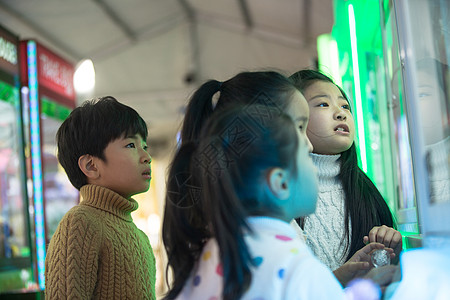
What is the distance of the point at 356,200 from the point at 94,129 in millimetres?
651

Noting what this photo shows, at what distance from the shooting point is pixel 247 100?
85 centimetres

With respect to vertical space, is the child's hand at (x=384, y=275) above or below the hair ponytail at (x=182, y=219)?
below

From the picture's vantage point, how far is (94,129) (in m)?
1.32

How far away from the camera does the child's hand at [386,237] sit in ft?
3.25

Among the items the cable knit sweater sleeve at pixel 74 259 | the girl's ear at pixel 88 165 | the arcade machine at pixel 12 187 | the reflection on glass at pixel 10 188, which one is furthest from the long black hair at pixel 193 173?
the reflection on glass at pixel 10 188

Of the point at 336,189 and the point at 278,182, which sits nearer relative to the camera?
the point at 278,182

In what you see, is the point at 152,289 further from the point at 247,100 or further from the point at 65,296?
the point at 247,100

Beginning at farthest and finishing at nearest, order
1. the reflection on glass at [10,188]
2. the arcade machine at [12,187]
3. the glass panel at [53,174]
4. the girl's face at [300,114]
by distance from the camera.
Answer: the glass panel at [53,174] < the reflection on glass at [10,188] < the arcade machine at [12,187] < the girl's face at [300,114]

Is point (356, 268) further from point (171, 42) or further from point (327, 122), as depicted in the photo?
point (171, 42)

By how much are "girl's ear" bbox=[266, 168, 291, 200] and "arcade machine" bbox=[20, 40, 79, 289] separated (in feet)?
7.27

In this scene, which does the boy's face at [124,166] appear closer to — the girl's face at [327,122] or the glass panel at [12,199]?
the girl's face at [327,122]

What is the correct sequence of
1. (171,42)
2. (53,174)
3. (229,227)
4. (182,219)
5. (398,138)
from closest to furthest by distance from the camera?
1. (229,227)
2. (182,219)
3. (398,138)
4. (53,174)
5. (171,42)

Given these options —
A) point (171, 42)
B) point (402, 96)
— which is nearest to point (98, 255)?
point (402, 96)

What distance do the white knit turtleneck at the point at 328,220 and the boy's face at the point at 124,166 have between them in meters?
0.43
